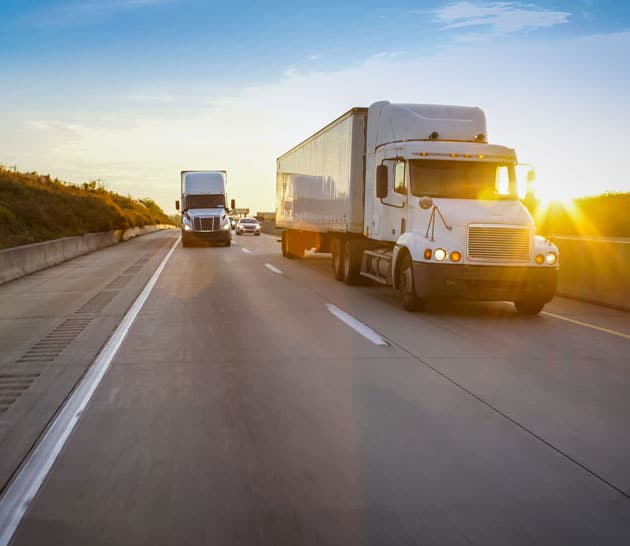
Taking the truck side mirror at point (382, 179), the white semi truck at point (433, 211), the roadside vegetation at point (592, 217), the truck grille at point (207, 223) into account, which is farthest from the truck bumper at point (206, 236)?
the roadside vegetation at point (592, 217)

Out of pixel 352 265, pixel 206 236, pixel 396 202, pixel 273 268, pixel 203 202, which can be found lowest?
pixel 273 268

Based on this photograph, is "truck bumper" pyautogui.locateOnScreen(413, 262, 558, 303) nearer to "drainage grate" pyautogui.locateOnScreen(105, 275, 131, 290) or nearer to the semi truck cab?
the semi truck cab

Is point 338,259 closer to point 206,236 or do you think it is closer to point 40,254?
point 40,254

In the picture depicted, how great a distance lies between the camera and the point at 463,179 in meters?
13.0

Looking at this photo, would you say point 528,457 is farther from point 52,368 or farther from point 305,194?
point 305,194

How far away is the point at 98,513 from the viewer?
390 centimetres

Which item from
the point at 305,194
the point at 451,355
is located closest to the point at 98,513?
the point at 451,355

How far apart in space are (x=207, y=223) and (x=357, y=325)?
82.1 feet

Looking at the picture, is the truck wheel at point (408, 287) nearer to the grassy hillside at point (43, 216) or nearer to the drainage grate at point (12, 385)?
the drainage grate at point (12, 385)

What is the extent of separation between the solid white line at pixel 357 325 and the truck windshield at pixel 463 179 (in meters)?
2.54

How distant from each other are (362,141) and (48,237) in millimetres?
19747

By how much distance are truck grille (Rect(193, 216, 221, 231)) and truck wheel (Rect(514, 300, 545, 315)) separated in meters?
23.9

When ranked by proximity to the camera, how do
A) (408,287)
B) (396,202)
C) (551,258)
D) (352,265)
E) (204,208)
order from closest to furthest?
(551,258), (408,287), (396,202), (352,265), (204,208)

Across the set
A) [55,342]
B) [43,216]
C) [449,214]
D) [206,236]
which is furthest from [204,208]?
[55,342]
